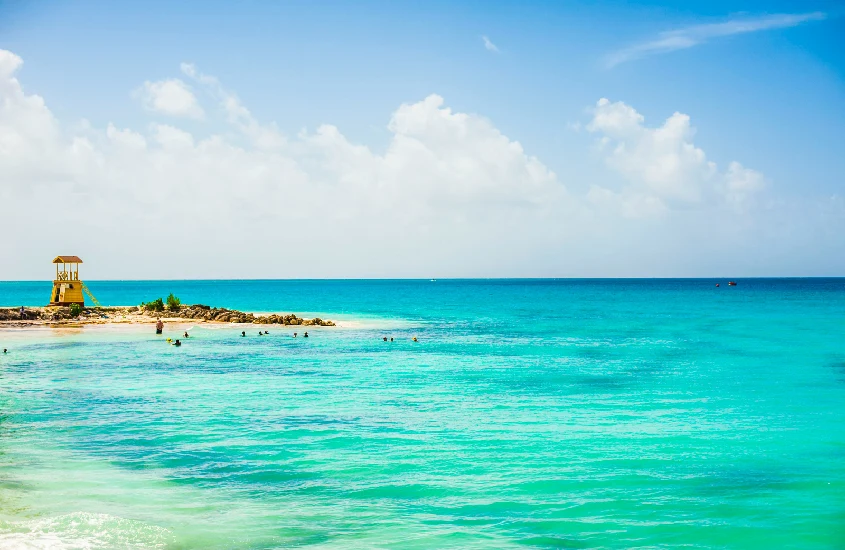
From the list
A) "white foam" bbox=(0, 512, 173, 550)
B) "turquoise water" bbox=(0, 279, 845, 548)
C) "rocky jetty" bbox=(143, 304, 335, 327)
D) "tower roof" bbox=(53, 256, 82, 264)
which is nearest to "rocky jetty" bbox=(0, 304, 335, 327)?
"rocky jetty" bbox=(143, 304, 335, 327)

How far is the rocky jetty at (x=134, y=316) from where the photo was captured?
2798 inches

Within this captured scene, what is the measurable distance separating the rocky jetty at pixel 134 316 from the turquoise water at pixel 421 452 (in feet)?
93.1

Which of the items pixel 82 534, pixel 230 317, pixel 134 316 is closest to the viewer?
pixel 82 534

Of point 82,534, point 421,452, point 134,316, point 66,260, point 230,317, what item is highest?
point 66,260

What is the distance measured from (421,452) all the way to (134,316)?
64.8 meters

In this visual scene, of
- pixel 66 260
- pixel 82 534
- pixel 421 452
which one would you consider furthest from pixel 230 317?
pixel 82 534

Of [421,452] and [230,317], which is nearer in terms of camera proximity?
[421,452]

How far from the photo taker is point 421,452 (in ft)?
70.2

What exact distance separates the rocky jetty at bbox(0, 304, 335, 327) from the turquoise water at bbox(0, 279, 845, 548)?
93.1 ft

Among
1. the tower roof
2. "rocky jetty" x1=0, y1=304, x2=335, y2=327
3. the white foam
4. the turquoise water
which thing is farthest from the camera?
the tower roof

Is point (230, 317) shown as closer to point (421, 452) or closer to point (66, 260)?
point (66, 260)

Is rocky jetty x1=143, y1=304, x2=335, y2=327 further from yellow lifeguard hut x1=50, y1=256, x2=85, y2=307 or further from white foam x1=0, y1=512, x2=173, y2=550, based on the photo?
white foam x1=0, y1=512, x2=173, y2=550

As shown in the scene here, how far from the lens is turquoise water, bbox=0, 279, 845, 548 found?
50.5 feet

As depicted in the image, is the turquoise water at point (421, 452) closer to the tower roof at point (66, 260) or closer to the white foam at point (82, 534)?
the white foam at point (82, 534)
